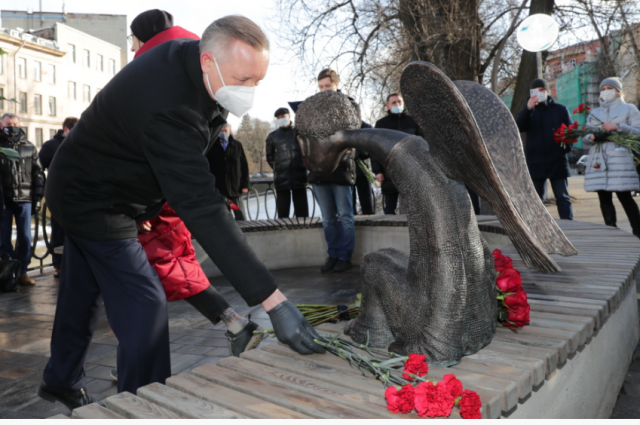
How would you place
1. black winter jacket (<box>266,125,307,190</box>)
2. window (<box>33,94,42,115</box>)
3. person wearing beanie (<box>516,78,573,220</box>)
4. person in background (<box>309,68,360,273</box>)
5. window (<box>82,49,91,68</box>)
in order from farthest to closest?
window (<box>82,49,91,68</box>), window (<box>33,94,42,115</box>), black winter jacket (<box>266,125,307,190</box>), person wearing beanie (<box>516,78,573,220</box>), person in background (<box>309,68,360,273</box>)

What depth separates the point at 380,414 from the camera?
165 cm

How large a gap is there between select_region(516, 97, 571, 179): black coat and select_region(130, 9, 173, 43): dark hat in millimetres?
5264

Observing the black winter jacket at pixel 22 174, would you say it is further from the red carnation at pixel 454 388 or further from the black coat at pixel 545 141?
the red carnation at pixel 454 388

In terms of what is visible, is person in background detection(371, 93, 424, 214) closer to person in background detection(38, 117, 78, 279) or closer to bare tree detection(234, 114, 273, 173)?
person in background detection(38, 117, 78, 279)

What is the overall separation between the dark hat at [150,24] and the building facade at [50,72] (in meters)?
45.3

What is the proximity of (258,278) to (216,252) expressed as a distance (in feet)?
0.61

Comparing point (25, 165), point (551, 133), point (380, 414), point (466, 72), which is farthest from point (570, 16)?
point (380, 414)

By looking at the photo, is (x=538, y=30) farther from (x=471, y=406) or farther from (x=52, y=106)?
(x=52, y=106)

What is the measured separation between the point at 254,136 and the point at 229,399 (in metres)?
39.4

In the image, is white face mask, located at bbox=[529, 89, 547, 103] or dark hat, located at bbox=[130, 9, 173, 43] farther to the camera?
white face mask, located at bbox=[529, 89, 547, 103]

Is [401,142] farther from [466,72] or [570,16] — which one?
[570,16]

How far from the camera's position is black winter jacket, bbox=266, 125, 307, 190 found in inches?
308

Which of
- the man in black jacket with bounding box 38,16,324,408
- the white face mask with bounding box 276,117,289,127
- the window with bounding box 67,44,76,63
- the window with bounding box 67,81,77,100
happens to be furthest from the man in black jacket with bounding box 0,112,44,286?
the window with bounding box 67,81,77,100

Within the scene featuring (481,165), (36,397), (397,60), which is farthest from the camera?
(397,60)
